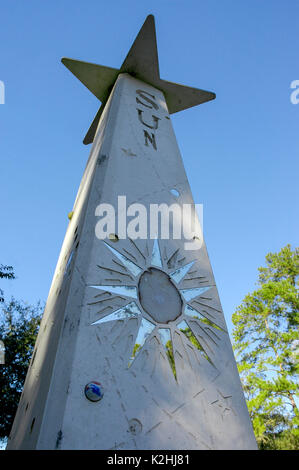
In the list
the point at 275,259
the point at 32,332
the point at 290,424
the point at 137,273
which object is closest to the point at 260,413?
the point at 290,424

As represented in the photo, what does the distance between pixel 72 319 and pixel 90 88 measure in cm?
624

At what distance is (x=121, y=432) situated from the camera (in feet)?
9.21

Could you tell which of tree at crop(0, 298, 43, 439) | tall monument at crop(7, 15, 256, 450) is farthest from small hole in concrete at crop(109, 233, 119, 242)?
tree at crop(0, 298, 43, 439)

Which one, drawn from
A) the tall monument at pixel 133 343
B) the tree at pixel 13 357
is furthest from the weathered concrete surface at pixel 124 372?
the tree at pixel 13 357

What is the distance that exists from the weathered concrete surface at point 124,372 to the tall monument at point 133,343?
0.4 inches

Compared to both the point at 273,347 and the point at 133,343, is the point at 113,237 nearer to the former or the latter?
the point at 133,343

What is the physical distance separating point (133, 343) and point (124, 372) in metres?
0.32

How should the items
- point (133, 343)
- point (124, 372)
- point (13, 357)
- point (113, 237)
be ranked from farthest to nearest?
1. point (13, 357)
2. point (113, 237)
3. point (133, 343)
4. point (124, 372)

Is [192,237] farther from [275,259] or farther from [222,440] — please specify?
[275,259]

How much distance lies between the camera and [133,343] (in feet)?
11.1

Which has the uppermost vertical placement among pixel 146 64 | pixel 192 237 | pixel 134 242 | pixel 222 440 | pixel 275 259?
pixel 275 259

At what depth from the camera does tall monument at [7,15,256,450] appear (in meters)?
2.84

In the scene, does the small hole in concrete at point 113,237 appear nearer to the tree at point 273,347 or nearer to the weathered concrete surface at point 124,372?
the weathered concrete surface at point 124,372

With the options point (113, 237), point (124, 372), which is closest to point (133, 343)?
point (124, 372)
